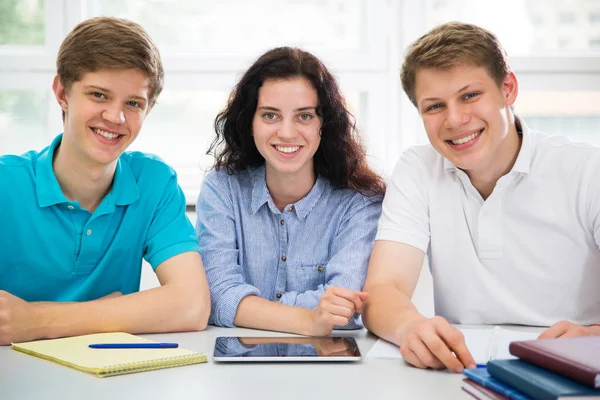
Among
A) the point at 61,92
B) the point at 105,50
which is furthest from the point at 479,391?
the point at 61,92

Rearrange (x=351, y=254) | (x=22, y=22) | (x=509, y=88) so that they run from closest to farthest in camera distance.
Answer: (x=509, y=88) < (x=351, y=254) < (x=22, y=22)

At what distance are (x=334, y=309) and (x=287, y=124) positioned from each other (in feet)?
1.98

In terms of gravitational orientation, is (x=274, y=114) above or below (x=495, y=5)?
below

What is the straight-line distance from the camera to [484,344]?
1.38m

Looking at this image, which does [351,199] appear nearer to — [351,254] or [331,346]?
[351,254]

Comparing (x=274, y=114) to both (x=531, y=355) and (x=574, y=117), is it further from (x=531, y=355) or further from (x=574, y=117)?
(x=574, y=117)

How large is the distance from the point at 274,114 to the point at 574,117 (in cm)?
177

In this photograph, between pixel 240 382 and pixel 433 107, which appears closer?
pixel 240 382

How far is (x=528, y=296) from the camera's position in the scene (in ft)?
5.77

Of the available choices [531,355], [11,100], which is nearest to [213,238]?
[531,355]

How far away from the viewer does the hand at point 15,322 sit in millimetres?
1408

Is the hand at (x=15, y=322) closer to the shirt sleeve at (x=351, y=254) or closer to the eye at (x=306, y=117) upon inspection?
the shirt sleeve at (x=351, y=254)

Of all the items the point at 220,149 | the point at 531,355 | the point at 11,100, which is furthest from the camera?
the point at 11,100

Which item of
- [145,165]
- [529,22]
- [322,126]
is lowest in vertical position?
[145,165]
